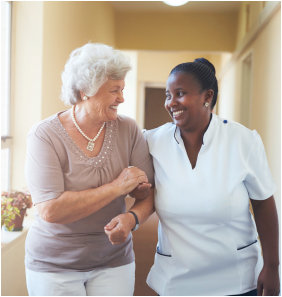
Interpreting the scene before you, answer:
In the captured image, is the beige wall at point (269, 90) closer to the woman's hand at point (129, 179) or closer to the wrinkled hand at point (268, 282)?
the wrinkled hand at point (268, 282)

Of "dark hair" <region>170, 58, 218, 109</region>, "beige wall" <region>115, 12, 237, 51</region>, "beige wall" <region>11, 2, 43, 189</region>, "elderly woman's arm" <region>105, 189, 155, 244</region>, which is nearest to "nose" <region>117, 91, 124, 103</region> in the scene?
"dark hair" <region>170, 58, 218, 109</region>

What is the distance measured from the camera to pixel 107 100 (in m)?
1.43

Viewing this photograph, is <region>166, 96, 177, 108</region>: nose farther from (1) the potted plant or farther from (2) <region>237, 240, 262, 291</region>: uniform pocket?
(1) the potted plant

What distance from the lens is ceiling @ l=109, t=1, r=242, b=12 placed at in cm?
597

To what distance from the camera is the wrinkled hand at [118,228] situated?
1346 millimetres

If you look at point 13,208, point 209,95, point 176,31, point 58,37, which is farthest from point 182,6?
point 209,95

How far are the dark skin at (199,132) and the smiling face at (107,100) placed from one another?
18 centimetres

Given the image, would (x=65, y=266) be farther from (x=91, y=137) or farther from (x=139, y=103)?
(x=139, y=103)

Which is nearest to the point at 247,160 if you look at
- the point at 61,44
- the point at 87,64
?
the point at 87,64

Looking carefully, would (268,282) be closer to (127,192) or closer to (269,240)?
(269,240)

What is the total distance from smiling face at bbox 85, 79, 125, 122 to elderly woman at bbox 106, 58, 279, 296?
0.61 feet

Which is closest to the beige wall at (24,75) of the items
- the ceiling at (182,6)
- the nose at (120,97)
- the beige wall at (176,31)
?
the nose at (120,97)

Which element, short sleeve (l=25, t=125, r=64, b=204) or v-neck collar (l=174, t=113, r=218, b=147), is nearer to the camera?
Result: short sleeve (l=25, t=125, r=64, b=204)

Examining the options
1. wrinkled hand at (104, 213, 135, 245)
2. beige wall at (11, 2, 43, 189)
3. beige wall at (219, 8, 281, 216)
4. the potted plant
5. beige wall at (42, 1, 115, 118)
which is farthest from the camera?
beige wall at (219, 8, 281, 216)
